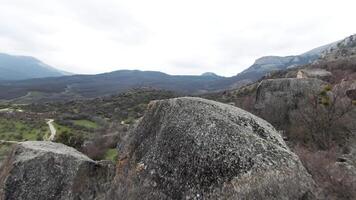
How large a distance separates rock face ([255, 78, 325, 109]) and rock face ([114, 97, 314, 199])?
52.0 feet

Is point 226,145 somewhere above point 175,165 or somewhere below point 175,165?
above

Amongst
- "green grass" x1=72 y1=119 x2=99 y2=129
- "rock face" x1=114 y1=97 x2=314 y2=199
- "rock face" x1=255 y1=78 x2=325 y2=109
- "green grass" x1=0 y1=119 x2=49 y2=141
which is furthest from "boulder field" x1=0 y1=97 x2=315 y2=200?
"green grass" x1=72 y1=119 x2=99 y2=129

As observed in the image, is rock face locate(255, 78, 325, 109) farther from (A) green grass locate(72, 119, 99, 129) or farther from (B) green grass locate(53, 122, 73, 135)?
(A) green grass locate(72, 119, 99, 129)

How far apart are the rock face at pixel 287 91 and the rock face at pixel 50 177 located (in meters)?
15.9

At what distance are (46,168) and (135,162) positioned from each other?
160 inches

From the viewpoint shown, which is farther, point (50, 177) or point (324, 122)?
point (324, 122)

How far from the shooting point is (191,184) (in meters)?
9.70

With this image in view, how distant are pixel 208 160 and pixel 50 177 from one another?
6.51 metres

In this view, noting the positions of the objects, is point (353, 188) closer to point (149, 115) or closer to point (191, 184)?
point (191, 184)

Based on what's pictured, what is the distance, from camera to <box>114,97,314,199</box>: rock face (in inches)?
365

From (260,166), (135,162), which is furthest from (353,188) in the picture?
(135,162)

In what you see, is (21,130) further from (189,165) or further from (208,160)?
Answer: (208,160)

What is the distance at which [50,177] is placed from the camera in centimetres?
1355

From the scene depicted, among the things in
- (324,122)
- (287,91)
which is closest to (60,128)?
(287,91)
